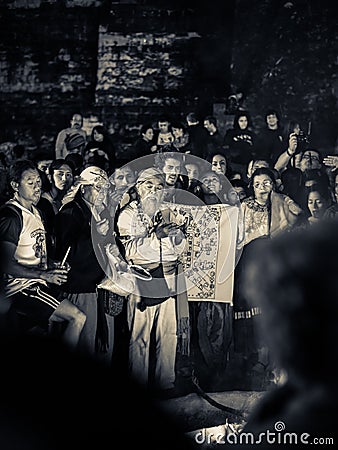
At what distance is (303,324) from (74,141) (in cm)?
780

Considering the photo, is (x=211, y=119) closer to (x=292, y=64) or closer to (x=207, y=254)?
(x=292, y=64)

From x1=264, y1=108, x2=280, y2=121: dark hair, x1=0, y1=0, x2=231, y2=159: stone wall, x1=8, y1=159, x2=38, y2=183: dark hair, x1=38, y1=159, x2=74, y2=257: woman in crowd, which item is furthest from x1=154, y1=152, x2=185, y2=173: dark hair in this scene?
x1=8, y1=159, x2=38, y2=183: dark hair

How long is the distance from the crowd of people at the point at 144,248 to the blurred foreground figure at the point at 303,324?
7.14 meters

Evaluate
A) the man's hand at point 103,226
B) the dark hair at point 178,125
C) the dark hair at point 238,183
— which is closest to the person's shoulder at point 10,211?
the man's hand at point 103,226

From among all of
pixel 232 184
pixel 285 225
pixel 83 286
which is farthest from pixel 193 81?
pixel 83 286

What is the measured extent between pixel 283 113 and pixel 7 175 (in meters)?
2.89

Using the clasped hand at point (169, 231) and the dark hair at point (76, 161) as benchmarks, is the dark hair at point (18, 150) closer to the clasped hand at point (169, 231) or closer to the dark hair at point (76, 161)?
the dark hair at point (76, 161)

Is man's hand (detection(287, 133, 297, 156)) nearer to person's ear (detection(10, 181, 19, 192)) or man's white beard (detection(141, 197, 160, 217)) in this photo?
man's white beard (detection(141, 197, 160, 217))

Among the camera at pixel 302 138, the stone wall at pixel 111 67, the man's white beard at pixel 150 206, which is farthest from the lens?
the stone wall at pixel 111 67

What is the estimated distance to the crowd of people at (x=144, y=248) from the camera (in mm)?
8398

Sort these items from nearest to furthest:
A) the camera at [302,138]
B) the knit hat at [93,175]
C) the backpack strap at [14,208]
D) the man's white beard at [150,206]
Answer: the backpack strap at [14,208], the man's white beard at [150,206], the knit hat at [93,175], the camera at [302,138]

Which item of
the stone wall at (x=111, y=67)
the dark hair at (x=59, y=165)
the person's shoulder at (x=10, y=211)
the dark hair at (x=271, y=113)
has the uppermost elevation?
the stone wall at (x=111, y=67)

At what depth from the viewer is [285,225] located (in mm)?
8523

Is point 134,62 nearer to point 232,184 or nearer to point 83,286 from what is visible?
point 232,184
